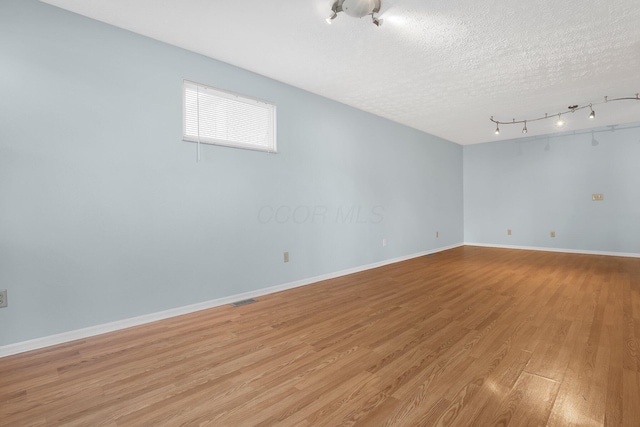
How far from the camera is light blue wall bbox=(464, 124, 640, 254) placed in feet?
18.0

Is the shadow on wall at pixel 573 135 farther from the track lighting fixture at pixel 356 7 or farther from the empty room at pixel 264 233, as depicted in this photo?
the track lighting fixture at pixel 356 7

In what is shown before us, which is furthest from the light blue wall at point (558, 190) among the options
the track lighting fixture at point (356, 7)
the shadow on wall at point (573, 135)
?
the track lighting fixture at point (356, 7)

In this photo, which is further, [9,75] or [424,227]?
[424,227]

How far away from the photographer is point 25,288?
6.70 ft

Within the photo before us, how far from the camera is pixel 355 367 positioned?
1741mm

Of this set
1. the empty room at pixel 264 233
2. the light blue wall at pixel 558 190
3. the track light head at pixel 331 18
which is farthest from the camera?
the light blue wall at pixel 558 190

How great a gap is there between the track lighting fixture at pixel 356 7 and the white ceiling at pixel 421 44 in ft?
0.22

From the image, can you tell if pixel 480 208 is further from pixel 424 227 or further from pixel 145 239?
pixel 145 239

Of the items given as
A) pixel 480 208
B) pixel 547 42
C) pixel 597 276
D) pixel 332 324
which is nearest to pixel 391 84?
pixel 547 42

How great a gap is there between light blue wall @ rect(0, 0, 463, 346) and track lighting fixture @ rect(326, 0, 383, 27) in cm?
139

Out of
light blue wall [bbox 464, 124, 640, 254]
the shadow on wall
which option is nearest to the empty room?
the shadow on wall

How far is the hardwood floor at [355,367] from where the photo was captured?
135cm

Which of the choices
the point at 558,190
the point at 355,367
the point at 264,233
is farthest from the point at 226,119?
the point at 558,190

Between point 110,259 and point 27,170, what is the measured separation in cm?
83
